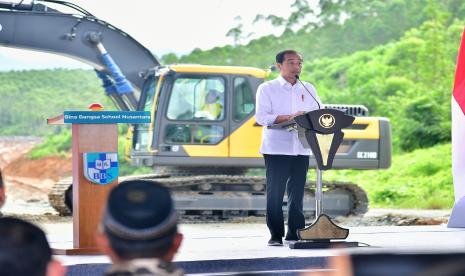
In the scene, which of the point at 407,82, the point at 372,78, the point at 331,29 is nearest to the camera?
the point at 407,82

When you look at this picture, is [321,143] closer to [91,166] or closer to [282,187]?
[282,187]

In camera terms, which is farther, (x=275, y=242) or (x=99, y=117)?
(x=275, y=242)

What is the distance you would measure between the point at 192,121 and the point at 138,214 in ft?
45.4

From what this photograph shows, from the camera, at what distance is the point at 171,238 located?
2.96 meters

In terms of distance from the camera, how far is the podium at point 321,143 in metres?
8.13

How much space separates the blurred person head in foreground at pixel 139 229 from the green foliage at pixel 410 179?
23.2 metres

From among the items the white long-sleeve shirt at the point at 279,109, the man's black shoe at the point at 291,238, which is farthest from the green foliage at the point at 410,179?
the white long-sleeve shirt at the point at 279,109

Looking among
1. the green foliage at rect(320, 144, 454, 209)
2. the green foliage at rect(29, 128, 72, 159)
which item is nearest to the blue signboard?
the green foliage at rect(320, 144, 454, 209)

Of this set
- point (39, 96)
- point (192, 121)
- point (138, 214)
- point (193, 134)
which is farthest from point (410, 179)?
point (39, 96)

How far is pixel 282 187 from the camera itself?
855 centimetres

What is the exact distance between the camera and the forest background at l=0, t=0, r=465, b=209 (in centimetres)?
3334

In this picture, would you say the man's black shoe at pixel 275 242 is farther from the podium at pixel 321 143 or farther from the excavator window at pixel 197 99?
the excavator window at pixel 197 99

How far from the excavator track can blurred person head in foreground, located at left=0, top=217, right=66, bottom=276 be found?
13630 mm

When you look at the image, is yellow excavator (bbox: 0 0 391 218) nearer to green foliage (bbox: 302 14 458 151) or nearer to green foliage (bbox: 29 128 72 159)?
green foliage (bbox: 302 14 458 151)
